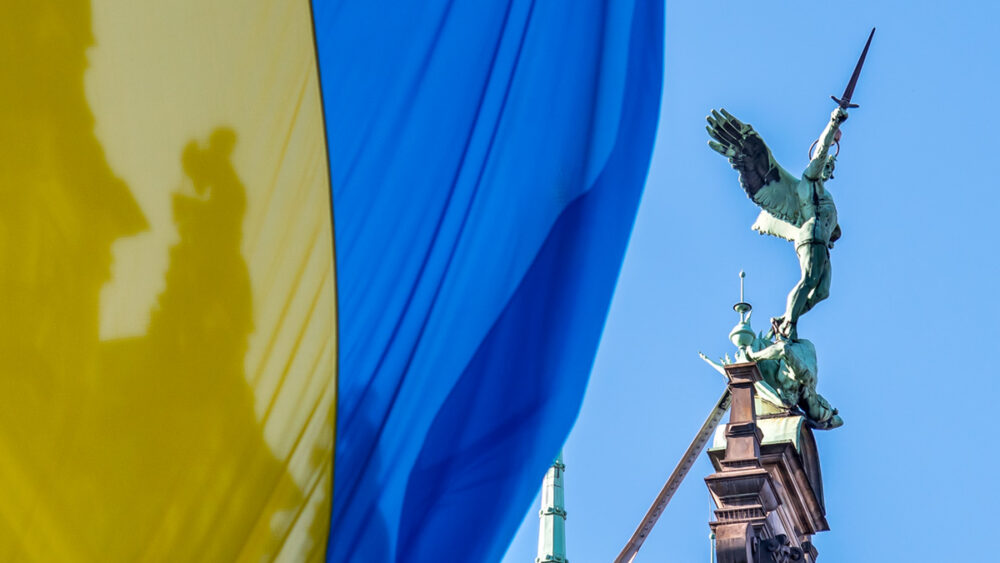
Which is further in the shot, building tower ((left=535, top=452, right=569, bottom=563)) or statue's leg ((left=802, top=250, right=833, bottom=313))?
building tower ((left=535, top=452, right=569, bottom=563))

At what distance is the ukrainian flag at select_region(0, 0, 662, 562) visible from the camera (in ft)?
15.8

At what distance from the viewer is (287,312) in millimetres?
5375

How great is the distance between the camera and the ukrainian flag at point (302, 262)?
4828 mm

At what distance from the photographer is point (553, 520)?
2353 cm

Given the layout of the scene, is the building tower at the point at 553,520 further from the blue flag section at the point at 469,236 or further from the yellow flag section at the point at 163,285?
the yellow flag section at the point at 163,285

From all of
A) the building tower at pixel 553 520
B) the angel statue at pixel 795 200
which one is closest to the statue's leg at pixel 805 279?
the angel statue at pixel 795 200

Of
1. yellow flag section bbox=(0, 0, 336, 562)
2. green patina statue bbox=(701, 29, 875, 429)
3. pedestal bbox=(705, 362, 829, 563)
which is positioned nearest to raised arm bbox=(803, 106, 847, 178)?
green patina statue bbox=(701, 29, 875, 429)

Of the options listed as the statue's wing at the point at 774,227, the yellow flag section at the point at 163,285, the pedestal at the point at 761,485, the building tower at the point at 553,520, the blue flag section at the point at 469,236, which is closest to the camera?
→ the yellow flag section at the point at 163,285

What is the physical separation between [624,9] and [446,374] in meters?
1.53

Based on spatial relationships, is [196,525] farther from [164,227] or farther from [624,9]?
[624,9]

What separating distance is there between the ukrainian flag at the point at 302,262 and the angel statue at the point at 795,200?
40.4 ft

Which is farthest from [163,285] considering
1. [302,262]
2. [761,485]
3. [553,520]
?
[553,520]

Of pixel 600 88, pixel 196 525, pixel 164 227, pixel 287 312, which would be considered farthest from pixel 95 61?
pixel 600 88

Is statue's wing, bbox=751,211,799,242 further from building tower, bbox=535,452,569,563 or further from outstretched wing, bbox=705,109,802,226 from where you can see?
building tower, bbox=535,452,569,563
